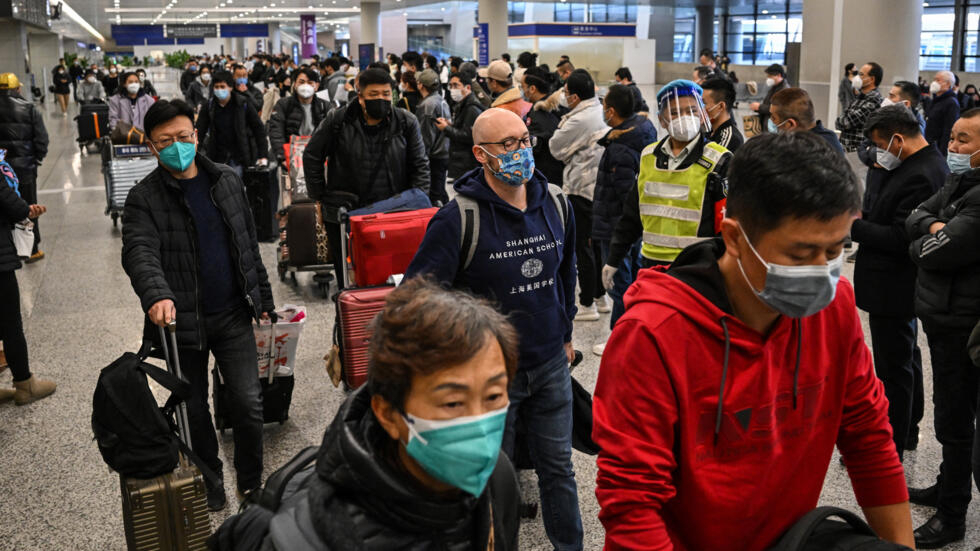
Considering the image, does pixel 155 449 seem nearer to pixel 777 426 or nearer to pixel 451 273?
pixel 451 273

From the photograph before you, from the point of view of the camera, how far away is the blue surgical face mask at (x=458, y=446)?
61.0 inches

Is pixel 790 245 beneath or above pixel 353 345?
above

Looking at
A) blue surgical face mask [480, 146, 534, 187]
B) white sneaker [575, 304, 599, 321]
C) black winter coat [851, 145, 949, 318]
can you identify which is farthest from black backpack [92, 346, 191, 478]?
white sneaker [575, 304, 599, 321]

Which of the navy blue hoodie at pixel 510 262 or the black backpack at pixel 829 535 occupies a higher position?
the navy blue hoodie at pixel 510 262

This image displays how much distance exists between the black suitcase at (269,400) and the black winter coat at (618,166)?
2357mm

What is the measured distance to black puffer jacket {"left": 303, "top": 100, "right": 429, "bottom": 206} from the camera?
580 centimetres

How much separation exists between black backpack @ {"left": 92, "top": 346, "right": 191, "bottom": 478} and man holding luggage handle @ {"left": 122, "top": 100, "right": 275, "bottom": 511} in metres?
0.43

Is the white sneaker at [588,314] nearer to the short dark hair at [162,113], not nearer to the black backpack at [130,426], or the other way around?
the short dark hair at [162,113]

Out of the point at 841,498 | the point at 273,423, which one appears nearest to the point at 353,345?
the point at 273,423

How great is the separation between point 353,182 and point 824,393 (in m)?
4.37

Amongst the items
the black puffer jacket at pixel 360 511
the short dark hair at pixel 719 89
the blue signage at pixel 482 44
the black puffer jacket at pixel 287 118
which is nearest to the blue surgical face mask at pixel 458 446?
the black puffer jacket at pixel 360 511

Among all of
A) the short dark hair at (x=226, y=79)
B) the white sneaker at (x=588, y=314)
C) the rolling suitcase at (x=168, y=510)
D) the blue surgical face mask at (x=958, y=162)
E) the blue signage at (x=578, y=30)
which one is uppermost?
the blue signage at (x=578, y=30)

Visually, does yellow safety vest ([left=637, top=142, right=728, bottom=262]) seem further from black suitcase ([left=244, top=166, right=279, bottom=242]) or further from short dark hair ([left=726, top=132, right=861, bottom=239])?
black suitcase ([left=244, top=166, right=279, bottom=242])

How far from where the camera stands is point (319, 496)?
152 centimetres
